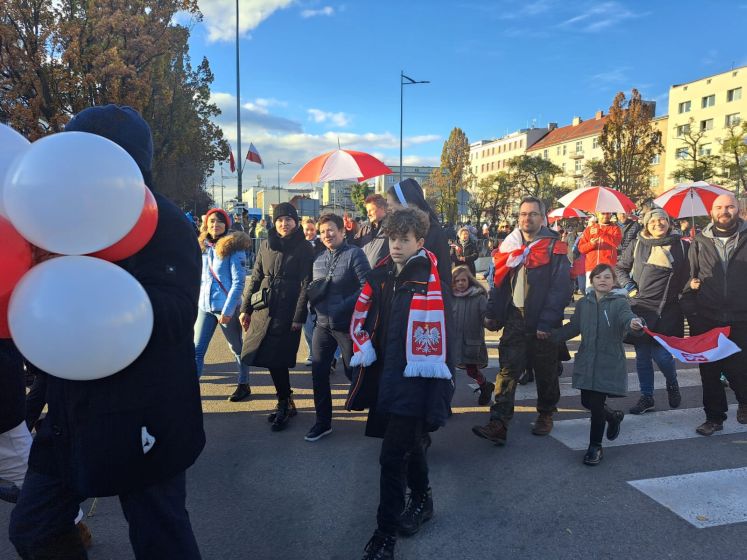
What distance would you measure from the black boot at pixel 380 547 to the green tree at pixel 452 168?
Result: 2128 inches

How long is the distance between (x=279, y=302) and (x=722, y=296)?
4.01 metres

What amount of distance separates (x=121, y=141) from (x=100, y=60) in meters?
16.9

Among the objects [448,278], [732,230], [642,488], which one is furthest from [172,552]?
[732,230]

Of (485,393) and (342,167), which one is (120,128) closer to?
(485,393)

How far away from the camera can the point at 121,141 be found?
1.95 meters

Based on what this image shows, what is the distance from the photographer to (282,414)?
4.73m

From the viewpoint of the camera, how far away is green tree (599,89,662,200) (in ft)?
108

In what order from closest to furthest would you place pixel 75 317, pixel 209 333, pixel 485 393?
pixel 75 317, pixel 209 333, pixel 485 393

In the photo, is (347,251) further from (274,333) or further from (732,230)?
(732,230)

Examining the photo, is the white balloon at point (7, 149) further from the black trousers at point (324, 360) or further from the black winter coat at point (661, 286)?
the black winter coat at point (661, 286)

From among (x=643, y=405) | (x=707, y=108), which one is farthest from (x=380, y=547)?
(x=707, y=108)

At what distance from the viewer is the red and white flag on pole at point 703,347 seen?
14.0 feet

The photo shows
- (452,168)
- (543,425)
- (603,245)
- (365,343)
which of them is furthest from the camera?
(452,168)

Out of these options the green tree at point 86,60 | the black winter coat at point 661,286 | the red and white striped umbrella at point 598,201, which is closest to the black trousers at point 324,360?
the black winter coat at point 661,286
